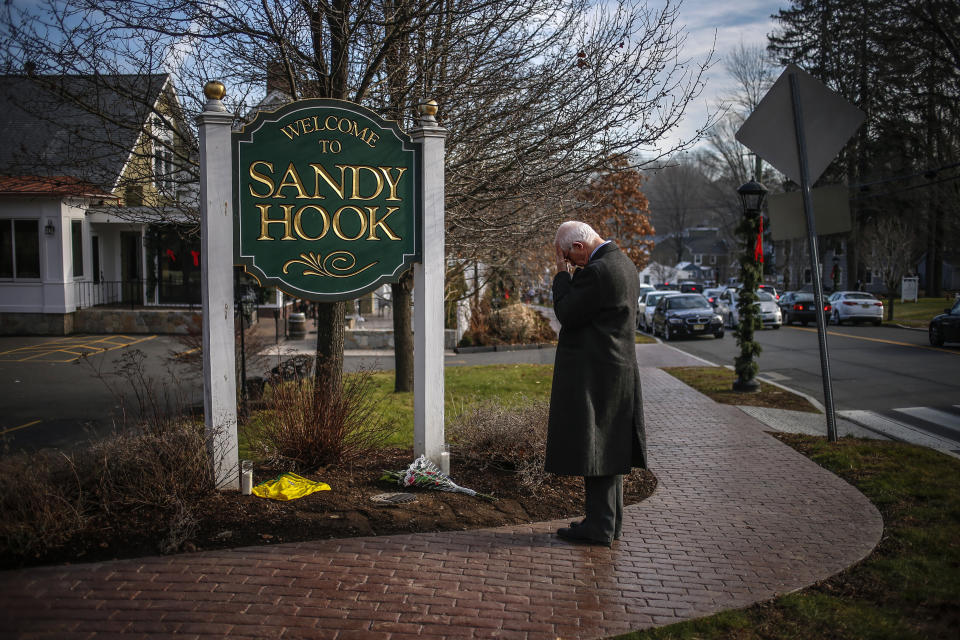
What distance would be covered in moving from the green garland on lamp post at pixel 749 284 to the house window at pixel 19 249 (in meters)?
19.4

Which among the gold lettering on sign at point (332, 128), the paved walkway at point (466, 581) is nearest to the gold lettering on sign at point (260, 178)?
the gold lettering on sign at point (332, 128)

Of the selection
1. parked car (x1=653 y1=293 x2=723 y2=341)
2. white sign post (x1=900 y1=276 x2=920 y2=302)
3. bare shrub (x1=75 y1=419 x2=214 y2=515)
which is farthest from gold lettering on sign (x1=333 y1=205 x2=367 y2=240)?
white sign post (x1=900 y1=276 x2=920 y2=302)

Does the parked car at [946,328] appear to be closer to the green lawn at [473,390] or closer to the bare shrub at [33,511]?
the green lawn at [473,390]

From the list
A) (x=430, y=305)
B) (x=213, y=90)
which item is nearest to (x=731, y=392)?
(x=430, y=305)

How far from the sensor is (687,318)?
25531mm

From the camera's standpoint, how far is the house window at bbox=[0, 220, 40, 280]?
21.1 meters

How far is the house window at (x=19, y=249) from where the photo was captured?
2106cm

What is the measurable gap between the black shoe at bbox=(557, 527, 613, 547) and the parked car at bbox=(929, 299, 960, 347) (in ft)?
61.6

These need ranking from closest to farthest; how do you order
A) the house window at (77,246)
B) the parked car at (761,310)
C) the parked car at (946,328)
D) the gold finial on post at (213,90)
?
the gold finial on post at (213,90) < the parked car at (946,328) < the house window at (77,246) < the parked car at (761,310)

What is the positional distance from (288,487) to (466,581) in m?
1.83

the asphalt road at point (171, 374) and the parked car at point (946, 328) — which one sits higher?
the parked car at point (946, 328)

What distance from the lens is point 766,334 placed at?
2709cm

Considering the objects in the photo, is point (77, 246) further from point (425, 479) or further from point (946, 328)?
point (946, 328)

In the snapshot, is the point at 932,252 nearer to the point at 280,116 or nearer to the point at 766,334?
the point at 766,334
